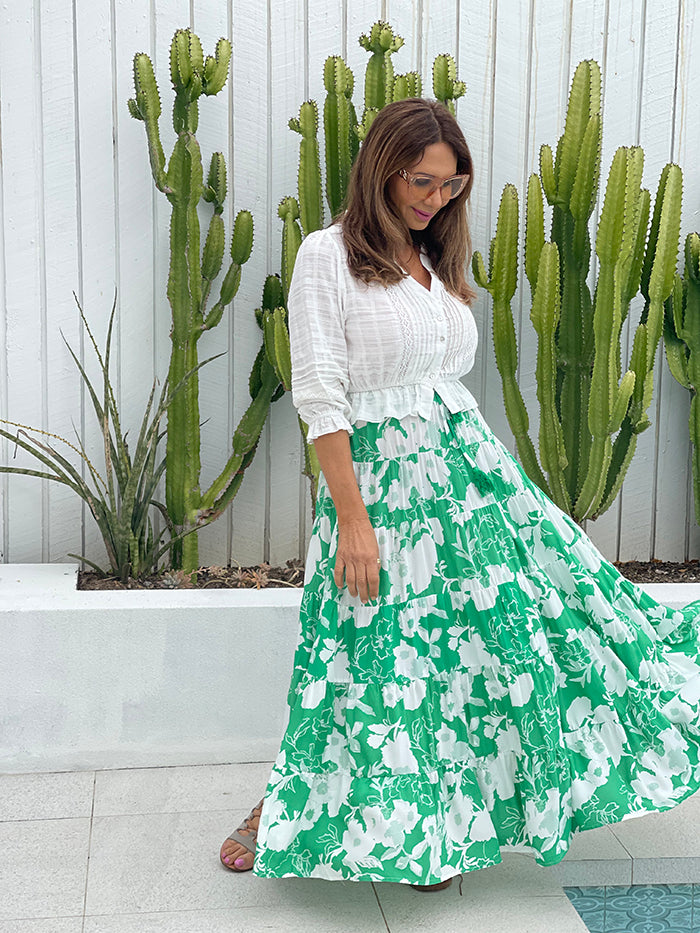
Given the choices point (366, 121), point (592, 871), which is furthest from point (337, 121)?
point (592, 871)

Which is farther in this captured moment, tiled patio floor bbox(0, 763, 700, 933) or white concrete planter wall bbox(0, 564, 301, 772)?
white concrete planter wall bbox(0, 564, 301, 772)

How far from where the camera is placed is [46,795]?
282 centimetres

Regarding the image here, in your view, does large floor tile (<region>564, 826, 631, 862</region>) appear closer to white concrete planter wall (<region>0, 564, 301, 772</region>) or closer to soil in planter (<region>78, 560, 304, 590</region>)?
white concrete planter wall (<region>0, 564, 301, 772</region>)

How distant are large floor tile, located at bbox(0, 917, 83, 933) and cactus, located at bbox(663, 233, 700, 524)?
97.7 inches

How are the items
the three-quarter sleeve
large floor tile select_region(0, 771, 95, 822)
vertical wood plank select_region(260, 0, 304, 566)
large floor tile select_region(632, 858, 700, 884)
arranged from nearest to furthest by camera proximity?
the three-quarter sleeve < large floor tile select_region(632, 858, 700, 884) < large floor tile select_region(0, 771, 95, 822) < vertical wood plank select_region(260, 0, 304, 566)

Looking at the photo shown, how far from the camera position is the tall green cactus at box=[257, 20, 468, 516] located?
3.22 meters

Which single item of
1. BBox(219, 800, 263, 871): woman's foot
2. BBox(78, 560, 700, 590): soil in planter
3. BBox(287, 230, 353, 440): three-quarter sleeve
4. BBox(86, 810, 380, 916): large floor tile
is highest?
BBox(287, 230, 353, 440): three-quarter sleeve

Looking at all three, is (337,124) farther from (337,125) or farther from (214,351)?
(214,351)

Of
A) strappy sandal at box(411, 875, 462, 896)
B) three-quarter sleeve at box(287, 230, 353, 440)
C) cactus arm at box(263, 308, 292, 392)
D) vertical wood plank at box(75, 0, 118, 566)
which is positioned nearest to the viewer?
three-quarter sleeve at box(287, 230, 353, 440)

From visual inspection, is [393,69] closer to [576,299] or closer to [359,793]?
[576,299]

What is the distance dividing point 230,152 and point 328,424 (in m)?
1.73

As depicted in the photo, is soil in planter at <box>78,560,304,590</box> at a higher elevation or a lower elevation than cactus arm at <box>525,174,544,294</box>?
lower

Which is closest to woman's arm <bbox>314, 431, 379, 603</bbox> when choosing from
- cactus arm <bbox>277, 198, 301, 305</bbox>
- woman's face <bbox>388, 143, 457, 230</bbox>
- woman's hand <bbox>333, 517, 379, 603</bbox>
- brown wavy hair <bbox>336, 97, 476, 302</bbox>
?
woman's hand <bbox>333, 517, 379, 603</bbox>

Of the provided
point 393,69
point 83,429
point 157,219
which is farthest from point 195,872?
point 393,69
